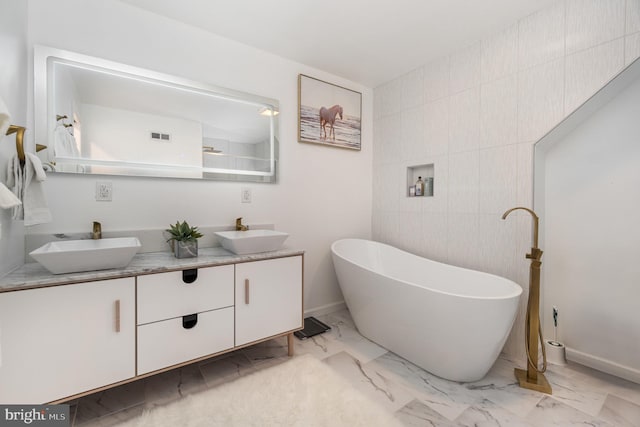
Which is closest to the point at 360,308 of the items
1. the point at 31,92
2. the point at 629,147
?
the point at 629,147

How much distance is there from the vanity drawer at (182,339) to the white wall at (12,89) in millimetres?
699

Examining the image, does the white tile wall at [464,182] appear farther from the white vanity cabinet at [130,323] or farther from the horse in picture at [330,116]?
the white vanity cabinet at [130,323]

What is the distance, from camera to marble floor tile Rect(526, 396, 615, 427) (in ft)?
4.31

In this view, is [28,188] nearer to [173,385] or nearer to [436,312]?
[173,385]

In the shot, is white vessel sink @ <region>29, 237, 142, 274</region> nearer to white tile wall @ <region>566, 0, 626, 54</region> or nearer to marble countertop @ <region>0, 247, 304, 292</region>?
marble countertop @ <region>0, 247, 304, 292</region>

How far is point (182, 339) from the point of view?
150cm

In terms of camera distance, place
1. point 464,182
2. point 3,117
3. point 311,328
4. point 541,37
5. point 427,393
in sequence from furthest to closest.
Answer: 1. point 311,328
2. point 464,182
3. point 541,37
4. point 427,393
5. point 3,117

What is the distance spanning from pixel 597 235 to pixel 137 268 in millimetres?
2781

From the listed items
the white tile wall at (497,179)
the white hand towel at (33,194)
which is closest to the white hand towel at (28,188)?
the white hand towel at (33,194)

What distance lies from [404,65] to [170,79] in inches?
77.1

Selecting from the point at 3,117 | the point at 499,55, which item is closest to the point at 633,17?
the point at 499,55

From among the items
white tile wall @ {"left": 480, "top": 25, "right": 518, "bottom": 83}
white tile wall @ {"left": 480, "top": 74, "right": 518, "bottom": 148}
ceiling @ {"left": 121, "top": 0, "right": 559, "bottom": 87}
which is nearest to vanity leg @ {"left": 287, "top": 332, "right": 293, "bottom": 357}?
white tile wall @ {"left": 480, "top": 74, "right": 518, "bottom": 148}

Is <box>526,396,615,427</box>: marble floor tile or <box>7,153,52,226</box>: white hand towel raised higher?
<box>7,153,52,226</box>: white hand towel

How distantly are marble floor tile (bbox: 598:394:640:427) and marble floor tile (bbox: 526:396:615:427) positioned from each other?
0.06 meters
